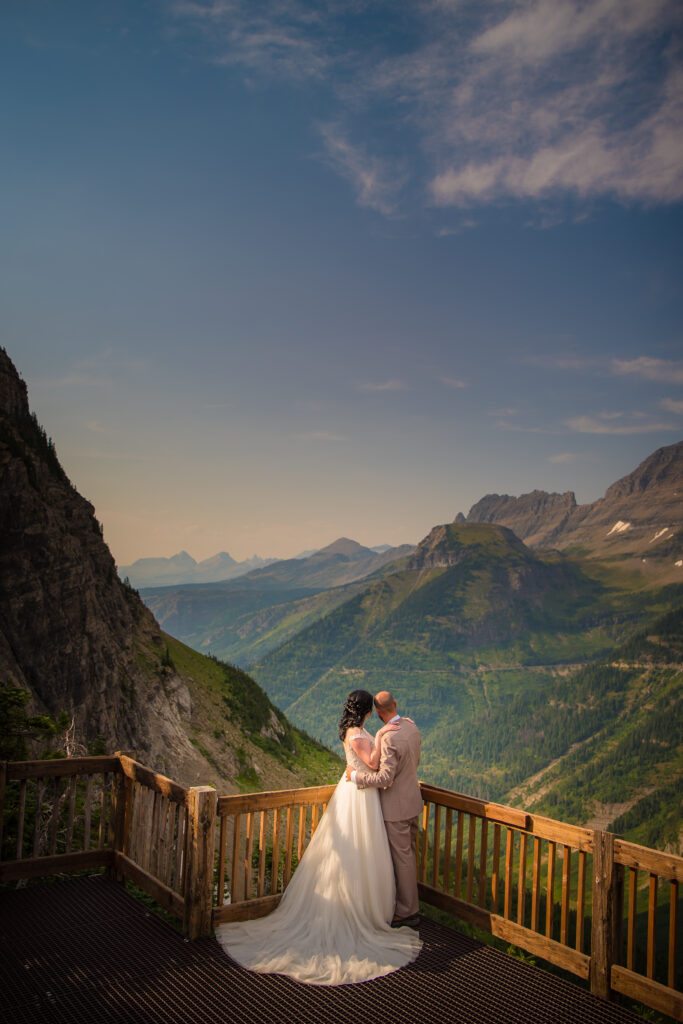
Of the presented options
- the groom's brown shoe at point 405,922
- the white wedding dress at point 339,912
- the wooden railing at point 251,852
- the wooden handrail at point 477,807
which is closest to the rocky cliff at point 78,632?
the wooden railing at point 251,852

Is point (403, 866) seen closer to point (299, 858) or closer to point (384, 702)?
point (299, 858)

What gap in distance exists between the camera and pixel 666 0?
107ft

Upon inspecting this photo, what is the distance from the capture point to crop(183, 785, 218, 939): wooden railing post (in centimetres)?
652

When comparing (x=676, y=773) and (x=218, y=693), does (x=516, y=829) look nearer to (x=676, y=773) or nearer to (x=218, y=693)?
(x=218, y=693)

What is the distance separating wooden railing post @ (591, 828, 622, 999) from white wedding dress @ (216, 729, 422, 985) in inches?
61.3

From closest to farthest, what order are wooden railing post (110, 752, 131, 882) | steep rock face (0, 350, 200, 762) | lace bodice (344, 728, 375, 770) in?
lace bodice (344, 728, 375, 770) < wooden railing post (110, 752, 131, 882) < steep rock face (0, 350, 200, 762)

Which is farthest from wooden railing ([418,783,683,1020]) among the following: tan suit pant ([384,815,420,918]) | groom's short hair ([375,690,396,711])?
groom's short hair ([375,690,396,711])

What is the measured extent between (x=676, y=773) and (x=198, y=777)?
614 ft

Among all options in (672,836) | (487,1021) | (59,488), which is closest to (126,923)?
(487,1021)

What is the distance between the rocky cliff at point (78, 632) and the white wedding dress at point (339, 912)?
16266mm

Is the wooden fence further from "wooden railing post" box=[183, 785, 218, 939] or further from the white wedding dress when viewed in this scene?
the white wedding dress

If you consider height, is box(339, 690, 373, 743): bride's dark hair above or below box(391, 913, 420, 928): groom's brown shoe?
above

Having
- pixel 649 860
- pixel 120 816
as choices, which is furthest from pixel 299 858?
pixel 649 860

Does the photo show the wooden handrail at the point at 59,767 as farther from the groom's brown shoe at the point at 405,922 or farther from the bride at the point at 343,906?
the groom's brown shoe at the point at 405,922
